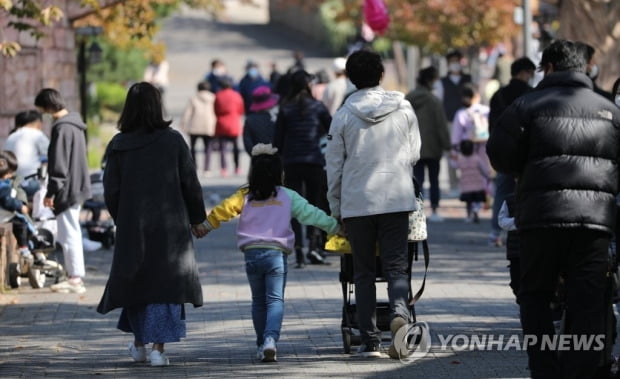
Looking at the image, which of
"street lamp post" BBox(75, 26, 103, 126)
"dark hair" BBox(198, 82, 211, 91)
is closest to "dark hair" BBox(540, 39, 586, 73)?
"street lamp post" BBox(75, 26, 103, 126)

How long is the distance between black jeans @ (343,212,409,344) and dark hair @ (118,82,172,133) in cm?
133

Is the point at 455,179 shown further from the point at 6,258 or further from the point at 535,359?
the point at 535,359

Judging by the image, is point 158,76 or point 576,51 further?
point 158,76

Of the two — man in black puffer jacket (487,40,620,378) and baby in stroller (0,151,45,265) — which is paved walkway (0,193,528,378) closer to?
baby in stroller (0,151,45,265)

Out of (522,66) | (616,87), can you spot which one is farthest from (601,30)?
(616,87)

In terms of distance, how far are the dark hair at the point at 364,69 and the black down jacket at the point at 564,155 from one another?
1848mm

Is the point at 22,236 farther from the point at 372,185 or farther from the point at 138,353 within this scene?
the point at 372,185

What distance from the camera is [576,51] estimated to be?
8000 millimetres

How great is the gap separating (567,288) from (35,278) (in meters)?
7.17

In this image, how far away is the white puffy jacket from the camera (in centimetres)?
928

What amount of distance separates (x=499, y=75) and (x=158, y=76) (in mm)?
14953

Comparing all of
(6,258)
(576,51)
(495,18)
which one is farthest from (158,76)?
(576,51)

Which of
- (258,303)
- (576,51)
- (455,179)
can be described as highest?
(576,51)

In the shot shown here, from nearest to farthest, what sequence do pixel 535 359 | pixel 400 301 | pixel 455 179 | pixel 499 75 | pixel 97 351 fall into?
pixel 535 359
pixel 400 301
pixel 97 351
pixel 455 179
pixel 499 75
